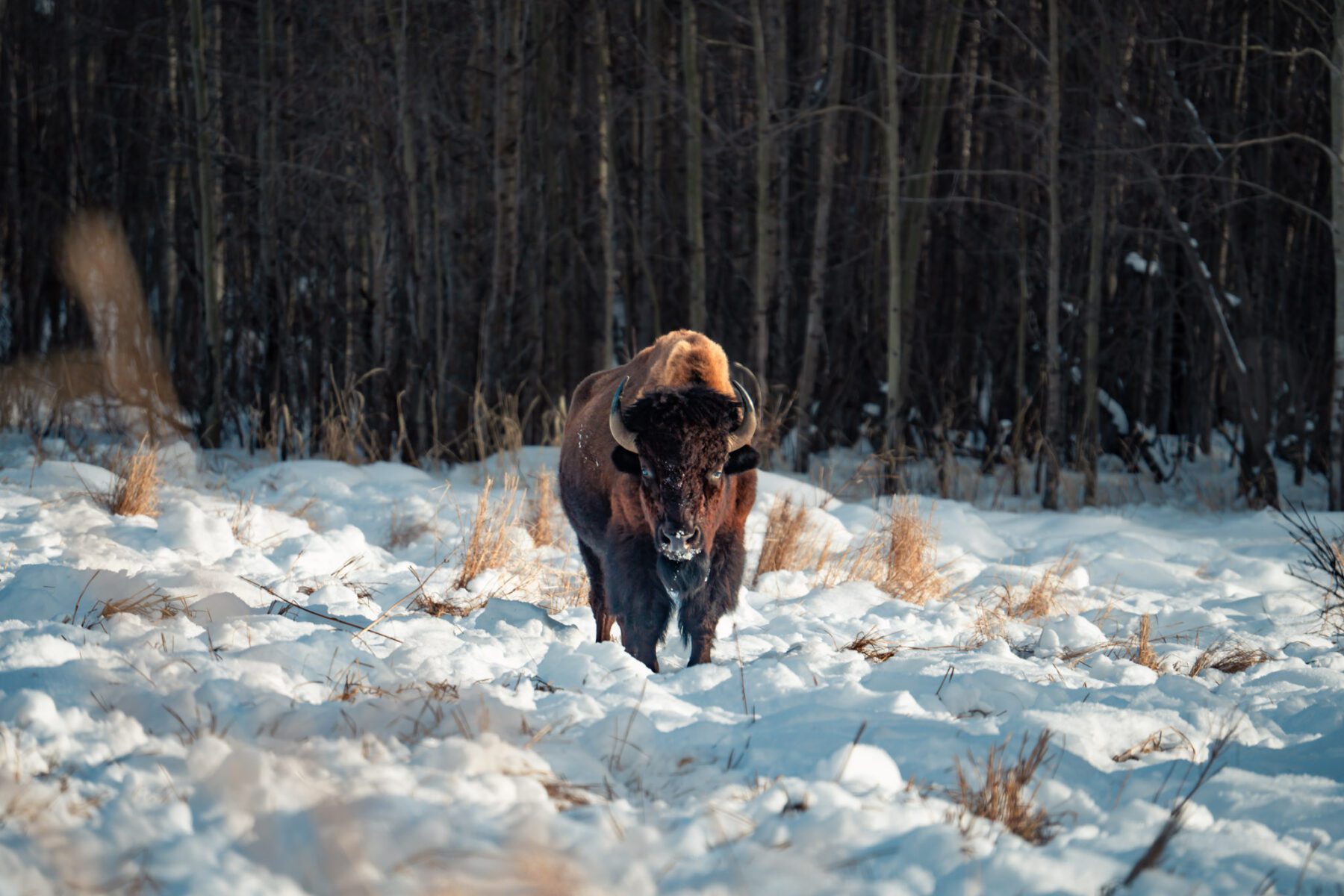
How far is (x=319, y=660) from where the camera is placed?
140 inches

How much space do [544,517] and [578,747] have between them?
15.4 feet

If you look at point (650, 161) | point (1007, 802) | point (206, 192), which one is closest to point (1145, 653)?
point (1007, 802)

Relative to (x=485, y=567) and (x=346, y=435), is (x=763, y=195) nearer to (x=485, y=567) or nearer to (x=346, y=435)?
(x=346, y=435)

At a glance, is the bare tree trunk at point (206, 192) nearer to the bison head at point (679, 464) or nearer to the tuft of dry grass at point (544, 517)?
the tuft of dry grass at point (544, 517)

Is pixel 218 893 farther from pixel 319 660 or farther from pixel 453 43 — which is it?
pixel 453 43

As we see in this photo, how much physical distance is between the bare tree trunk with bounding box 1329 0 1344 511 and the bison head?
8.20 meters

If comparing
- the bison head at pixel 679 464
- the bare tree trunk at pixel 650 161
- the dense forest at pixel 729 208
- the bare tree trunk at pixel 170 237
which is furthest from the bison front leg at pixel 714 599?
the bare tree trunk at pixel 170 237

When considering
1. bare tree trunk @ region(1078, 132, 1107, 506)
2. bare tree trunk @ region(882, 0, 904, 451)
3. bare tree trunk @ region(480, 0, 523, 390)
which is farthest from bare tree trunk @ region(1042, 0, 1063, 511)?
bare tree trunk @ region(480, 0, 523, 390)

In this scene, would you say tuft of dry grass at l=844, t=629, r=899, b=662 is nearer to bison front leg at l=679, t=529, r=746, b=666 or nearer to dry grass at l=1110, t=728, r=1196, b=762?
bison front leg at l=679, t=529, r=746, b=666

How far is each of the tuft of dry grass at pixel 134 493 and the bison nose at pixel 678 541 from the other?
3.76m

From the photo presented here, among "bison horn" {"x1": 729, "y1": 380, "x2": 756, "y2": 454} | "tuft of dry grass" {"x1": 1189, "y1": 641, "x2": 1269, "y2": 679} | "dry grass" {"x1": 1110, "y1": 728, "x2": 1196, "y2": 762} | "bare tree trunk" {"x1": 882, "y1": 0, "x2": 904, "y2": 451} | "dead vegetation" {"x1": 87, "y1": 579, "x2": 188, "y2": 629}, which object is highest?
"bare tree trunk" {"x1": 882, "y1": 0, "x2": 904, "y2": 451}

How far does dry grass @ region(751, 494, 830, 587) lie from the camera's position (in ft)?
23.0

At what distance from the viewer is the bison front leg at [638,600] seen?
4.78 metres

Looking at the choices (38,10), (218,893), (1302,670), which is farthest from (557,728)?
(38,10)
